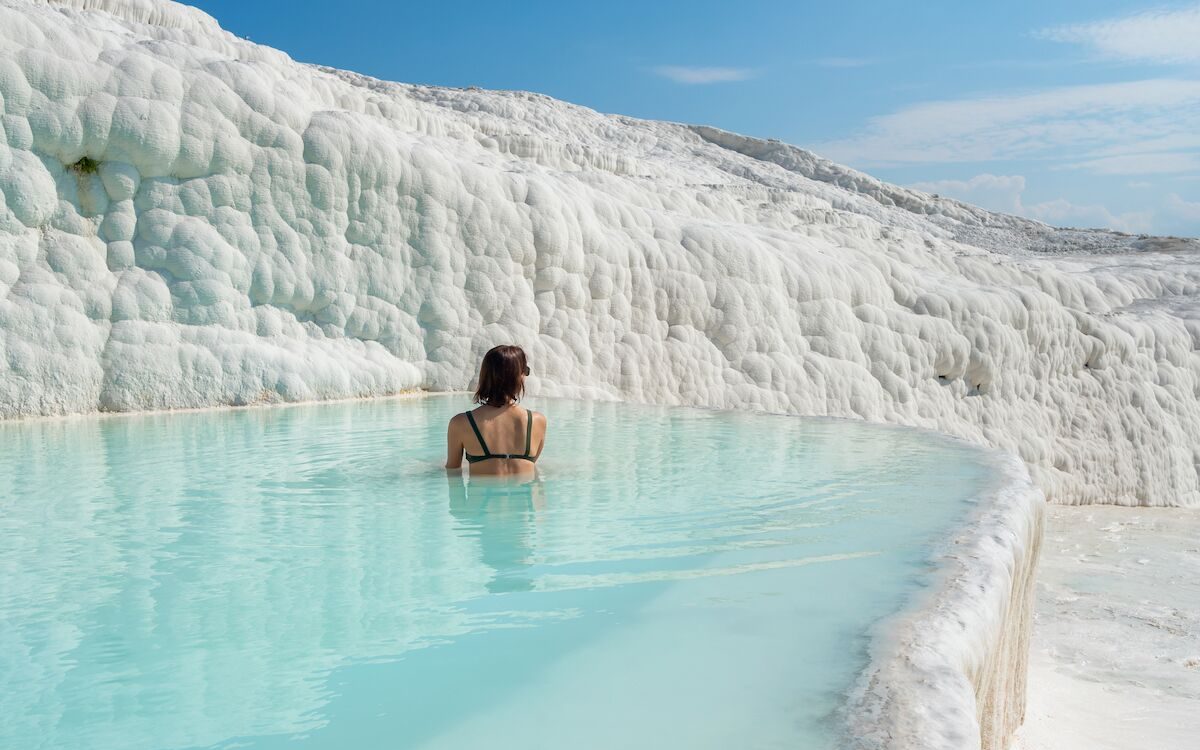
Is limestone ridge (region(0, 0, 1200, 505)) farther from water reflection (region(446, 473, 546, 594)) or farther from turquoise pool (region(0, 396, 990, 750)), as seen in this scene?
water reflection (region(446, 473, 546, 594))

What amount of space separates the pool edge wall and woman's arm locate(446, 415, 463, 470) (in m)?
2.29

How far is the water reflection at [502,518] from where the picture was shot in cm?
297

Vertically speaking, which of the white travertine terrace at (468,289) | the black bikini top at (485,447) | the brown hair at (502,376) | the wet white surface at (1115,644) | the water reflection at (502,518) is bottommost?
the wet white surface at (1115,644)

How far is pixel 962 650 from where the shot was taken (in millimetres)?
2377

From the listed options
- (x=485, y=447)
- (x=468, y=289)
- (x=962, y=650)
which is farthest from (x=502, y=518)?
(x=468, y=289)

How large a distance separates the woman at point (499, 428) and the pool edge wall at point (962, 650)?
2020mm

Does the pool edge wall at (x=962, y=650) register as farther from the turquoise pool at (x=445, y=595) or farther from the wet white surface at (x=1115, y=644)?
the wet white surface at (x=1115, y=644)

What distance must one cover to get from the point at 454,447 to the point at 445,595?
6.29ft

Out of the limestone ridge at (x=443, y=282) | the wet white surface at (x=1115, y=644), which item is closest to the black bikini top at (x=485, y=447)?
the wet white surface at (x=1115, y=644)

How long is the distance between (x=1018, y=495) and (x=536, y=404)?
4658 mm

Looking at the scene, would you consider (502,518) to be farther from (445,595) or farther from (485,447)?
(445,595)

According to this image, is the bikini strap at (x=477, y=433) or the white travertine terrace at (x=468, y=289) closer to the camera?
the bikini strap at (x=477, y=433)

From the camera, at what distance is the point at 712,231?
11.5m

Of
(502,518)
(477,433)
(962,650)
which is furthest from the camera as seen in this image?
(477,433)
